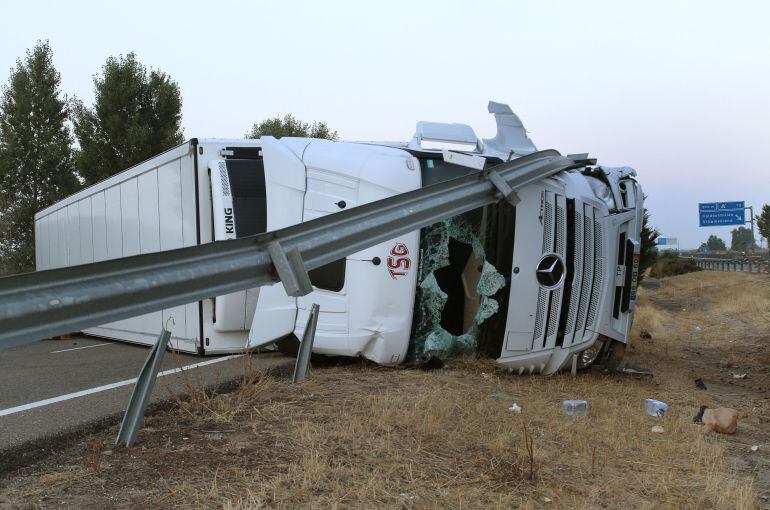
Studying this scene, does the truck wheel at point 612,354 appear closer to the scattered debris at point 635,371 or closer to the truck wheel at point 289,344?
the scattered debris at point 635,371

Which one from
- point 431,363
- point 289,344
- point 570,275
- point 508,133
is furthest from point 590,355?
point 289,344

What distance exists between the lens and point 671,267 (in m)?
48.3

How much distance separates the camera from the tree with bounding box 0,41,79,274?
23.4 meters

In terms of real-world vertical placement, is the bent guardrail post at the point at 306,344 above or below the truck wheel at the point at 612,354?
above

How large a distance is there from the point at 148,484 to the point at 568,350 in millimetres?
3993

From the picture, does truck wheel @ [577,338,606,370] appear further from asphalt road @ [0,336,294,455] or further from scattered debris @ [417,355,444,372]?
asphalt road @ [0,336,294,455]

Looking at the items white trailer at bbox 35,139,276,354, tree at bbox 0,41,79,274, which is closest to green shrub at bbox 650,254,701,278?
tree at bbox 0,41,79,274

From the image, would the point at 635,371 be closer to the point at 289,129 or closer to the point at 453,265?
the point at 453,265

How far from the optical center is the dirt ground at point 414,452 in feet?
10.9

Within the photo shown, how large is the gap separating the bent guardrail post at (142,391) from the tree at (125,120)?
21670mm

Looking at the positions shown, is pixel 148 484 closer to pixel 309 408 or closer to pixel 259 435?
pixel 259 435

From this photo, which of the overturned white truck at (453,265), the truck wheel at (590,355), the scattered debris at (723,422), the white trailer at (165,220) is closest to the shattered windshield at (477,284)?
the overturned white truck at (453,265)

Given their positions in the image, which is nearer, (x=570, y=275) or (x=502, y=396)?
(x=502, y=396)

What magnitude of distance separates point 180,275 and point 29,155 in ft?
79.6
